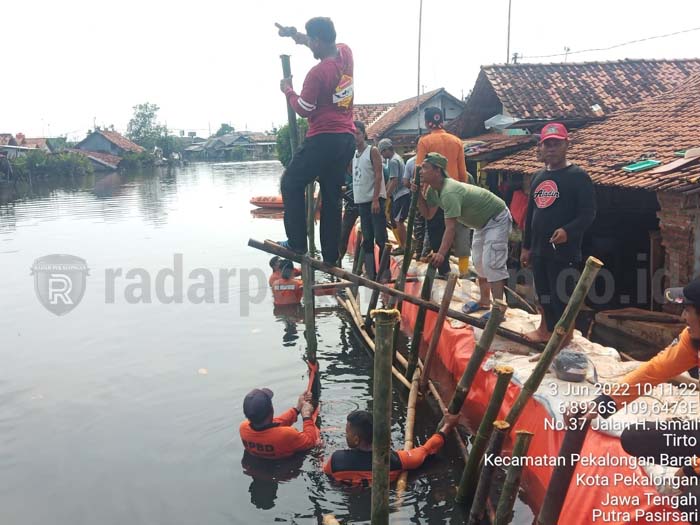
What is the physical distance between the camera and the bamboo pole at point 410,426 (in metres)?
5.02

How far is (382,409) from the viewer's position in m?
3.16

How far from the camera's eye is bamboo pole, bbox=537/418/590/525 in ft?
10.4

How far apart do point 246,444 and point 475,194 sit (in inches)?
131

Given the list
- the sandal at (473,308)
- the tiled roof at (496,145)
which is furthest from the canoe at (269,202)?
the sandal at (473,308)

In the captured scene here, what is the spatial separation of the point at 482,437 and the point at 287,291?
7.22 metres

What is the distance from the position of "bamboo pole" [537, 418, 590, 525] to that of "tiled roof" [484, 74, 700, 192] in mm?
4630

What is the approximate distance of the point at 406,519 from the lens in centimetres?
478

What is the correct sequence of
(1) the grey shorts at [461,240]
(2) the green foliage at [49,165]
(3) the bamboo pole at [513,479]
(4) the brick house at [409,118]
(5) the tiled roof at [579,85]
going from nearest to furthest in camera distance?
(3) the bamboo pole at [513,479] → (1) the grey shorts at [461,240] → (5) the tiled roof at [579,85] → (4) the brick house at [409,118] → (2) the green foliage at [49,165]

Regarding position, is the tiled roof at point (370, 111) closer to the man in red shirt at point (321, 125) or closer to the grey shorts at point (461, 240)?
the grey shorts at point (461, 240)

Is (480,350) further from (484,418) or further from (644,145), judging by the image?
(644,145)

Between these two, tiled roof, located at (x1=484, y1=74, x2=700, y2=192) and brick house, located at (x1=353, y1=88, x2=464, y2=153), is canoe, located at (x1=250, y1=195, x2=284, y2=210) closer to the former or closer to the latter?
brick house, located at (x1=353, y1=88, x2=464, y2=153)

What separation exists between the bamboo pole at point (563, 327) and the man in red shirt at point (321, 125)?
2.82 m

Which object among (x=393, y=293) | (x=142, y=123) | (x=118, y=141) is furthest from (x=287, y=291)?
(x=142, y=123)

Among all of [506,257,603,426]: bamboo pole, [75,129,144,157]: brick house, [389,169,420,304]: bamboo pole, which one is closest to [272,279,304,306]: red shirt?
[389,169,420,304]: bamboo pole
